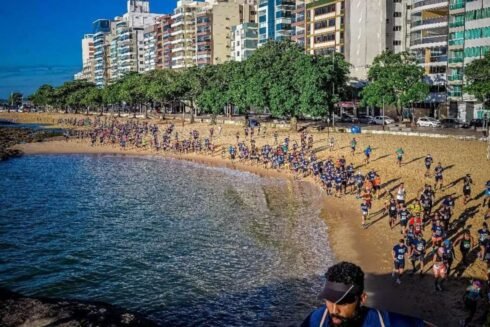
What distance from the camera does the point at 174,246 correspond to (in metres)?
24.8

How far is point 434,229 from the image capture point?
20.2 meters

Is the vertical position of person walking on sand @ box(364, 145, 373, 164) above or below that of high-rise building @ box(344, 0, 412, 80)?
below

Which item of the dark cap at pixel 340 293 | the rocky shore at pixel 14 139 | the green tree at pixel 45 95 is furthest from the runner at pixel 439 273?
the green tree at pixel 45 95

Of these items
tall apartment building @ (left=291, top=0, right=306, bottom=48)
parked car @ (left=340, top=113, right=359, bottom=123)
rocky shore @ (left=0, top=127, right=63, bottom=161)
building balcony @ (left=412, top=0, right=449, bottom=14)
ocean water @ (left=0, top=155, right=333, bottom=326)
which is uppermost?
tall apartment building @ (left=291, top=0, right=306, bottom=48)

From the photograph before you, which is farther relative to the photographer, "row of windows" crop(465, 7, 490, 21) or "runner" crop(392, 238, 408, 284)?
"row of windows" crop(465, 7, 490, 21)

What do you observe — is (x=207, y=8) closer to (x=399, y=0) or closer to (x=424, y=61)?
(x=399, y=0)

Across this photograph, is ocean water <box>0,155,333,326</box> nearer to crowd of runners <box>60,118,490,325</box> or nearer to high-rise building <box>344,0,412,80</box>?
crowd of runners <box>60,118,490,325</box>

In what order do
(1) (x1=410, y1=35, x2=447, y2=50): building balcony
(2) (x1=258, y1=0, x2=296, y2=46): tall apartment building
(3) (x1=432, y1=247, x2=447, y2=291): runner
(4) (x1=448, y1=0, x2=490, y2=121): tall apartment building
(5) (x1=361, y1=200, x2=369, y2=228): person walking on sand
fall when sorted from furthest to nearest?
(2) (x1=258, y1=0, x2=296, y2=46): tall apartment building, (1) (x1=410, y1=35, x2=447, y2=50): building balcony, (4) (x1=448, y1=0, x2=490, y2=121): tall apartment building, (5) (x1=361, y1=200, x2=369, y2=228): person walking on sand, (3) (x1=432, y1=247, x2=447, y2=291): runner

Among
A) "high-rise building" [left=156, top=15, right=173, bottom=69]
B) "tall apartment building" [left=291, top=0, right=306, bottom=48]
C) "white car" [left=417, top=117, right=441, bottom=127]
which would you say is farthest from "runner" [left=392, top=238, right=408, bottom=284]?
"high-rise building" [left=156, top=15, right=173, bottom=69]

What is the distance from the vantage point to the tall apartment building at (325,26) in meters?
88.9

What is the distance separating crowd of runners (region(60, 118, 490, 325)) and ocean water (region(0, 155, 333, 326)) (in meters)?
2.85

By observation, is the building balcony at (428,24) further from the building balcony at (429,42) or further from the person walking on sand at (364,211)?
the person walking on sand at (364,211)

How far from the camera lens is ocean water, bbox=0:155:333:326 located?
714 inches

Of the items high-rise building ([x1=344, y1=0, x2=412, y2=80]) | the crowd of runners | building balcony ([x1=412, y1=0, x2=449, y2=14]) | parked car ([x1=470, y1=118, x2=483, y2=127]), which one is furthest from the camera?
high-rise building ([x1=344, y1=0, x2=412, y2=80])
